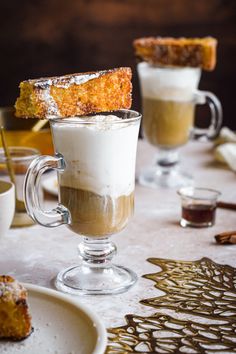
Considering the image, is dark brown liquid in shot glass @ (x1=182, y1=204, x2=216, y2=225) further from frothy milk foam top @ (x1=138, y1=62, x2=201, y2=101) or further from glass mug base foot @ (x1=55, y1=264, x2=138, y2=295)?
frothy milk foam top @ (x1=138, y1=62, x2=201, y2=101)

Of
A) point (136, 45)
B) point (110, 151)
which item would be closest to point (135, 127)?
point (110, 151)

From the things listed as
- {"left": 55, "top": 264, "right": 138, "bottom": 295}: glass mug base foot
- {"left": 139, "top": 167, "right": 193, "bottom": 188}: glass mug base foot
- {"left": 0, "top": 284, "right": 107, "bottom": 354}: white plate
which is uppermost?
{"left": 0, "top": 284, "right": 107, "bottom": 354}: white plate

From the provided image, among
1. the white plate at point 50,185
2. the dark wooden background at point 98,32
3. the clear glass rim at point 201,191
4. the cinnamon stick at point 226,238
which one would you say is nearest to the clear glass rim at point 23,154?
the white plate at point 50,185

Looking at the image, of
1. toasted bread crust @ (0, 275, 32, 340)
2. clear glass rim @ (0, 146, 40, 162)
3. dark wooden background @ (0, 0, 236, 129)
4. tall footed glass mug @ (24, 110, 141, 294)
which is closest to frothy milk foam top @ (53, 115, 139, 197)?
tall footed glass mug @ (24, 110, 141, 294)

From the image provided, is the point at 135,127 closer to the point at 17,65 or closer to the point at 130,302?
the point at 130,302

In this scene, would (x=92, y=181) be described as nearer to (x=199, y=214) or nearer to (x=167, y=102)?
(x=199, y=214)
